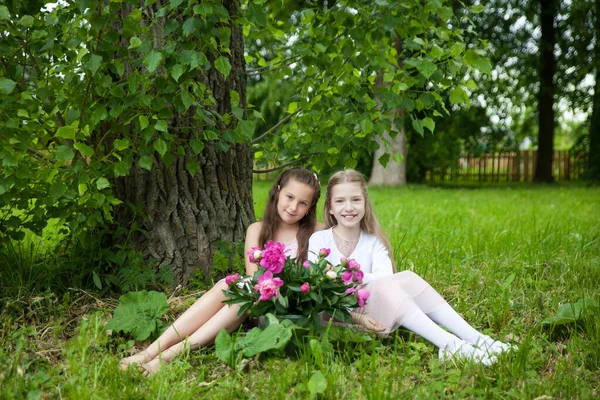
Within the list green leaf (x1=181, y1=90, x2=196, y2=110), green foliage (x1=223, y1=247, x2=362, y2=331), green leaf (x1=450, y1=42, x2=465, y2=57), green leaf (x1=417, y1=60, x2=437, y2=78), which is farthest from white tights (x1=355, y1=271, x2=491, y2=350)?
green leaf (x1=181, y1=90, x2=196, y2=110)

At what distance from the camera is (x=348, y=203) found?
319cm

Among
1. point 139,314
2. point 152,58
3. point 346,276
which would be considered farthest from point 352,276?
point 152,58

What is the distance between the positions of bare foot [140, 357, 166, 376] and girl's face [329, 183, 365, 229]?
1.20m

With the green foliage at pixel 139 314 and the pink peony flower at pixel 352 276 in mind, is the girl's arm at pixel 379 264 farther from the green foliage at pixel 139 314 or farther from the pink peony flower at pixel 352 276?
the green foliage at pixel 139 314

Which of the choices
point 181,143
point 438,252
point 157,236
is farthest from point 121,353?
point 438,252

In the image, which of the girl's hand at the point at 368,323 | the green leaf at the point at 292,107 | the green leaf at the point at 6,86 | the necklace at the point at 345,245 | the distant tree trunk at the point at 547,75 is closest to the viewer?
the green leaf at the point at 6,86

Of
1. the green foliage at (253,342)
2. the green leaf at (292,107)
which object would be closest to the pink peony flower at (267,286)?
the green foliage at (253,342)

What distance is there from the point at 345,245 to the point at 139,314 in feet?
3.69

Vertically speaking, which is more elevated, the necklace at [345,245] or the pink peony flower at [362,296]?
the necklace at [345,245]

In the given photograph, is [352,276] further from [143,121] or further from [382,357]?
[143,121]

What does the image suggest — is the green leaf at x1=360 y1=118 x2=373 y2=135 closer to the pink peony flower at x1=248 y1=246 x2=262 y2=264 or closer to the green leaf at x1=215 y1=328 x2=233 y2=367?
the pink peony flower at x1=248 y1=246 x2=262 y2=264

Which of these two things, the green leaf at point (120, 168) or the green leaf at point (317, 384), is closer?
the green leaf at point (317, 384)

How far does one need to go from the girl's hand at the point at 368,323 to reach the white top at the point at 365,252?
0.28 meters

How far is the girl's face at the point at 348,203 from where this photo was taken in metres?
3.19
